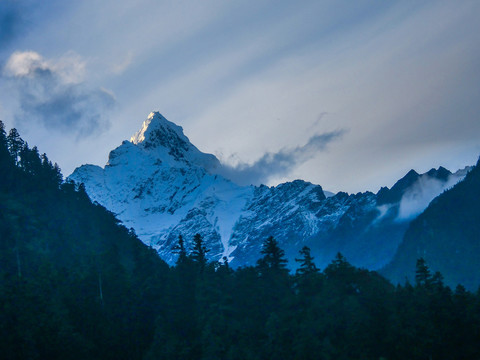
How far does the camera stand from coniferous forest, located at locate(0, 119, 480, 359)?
240 ft

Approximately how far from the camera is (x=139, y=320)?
90375 mm

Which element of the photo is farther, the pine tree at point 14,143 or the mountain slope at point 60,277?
the pine tree at point 14,143

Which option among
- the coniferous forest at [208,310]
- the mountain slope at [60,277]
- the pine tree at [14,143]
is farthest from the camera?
the pine tree at [14,143]

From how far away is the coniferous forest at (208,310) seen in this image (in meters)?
73.0

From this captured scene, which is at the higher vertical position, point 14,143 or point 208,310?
point 14,143

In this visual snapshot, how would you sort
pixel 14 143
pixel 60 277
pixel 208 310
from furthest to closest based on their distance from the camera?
pixel 14 143
pixel 60 277
pixel 208 310

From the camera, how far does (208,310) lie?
85.1 meters

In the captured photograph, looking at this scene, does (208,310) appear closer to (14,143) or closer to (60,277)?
(60,277)

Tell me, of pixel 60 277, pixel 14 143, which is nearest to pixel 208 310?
pixel 60 277

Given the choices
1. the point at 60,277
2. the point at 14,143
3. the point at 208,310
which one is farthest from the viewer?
the point at 14,143

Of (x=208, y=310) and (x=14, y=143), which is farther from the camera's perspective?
(x=14, y=143)

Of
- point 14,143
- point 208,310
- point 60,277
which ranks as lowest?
point 208,310

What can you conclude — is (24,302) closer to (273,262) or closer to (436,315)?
(273,262)

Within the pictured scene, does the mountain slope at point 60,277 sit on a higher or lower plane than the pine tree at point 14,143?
lower
